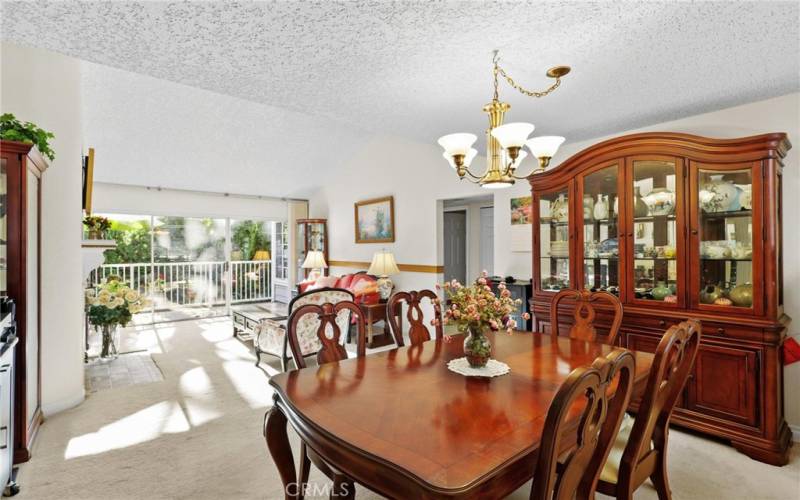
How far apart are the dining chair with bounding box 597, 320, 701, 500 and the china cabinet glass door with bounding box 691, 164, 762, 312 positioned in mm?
1253

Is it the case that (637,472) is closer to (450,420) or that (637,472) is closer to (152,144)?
(450,420)

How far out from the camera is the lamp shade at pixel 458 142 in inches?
77.5

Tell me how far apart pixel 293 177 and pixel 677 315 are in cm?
601

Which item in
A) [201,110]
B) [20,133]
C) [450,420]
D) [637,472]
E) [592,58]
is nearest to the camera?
[450,420]

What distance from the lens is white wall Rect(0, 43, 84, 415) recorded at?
2.79 m

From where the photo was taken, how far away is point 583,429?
39.6 inches

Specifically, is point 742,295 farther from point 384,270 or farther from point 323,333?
point 384,270

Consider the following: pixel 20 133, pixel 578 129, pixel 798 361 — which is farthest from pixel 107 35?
pixel 798 361

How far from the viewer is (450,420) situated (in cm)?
126

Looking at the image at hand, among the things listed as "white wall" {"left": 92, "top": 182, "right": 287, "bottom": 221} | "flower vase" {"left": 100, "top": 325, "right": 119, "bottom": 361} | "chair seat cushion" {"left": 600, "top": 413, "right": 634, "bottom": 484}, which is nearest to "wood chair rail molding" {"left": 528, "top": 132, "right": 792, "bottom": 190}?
"chair seat cushion" {"left": 600, "top": 413, "right": 634, "bottom": 484}

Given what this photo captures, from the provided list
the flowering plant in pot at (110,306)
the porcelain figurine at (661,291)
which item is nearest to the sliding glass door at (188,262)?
the flowering plant in pot at (110,306)

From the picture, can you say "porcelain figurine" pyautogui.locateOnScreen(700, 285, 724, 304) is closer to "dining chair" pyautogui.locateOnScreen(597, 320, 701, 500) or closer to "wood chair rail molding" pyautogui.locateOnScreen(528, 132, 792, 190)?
"wood chair rail molding" pyautogui.locateOnScreen(528, 132, 792, 190)

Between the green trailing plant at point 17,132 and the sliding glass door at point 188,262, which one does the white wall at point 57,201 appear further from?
the sliding glass door at point 188,262

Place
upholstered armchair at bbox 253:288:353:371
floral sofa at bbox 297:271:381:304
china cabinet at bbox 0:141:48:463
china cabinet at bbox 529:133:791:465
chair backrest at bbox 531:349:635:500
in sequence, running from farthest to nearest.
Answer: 1. floral sofa at bbox 297:271:381:304
2. upholstered armchair at bbox 253:288:353:371
3. china cabinet at bbox 529:133:791:465
4. china cabinet at bbox 0:141:48:463
5. chair backrest at bbox 531:349:635:500
